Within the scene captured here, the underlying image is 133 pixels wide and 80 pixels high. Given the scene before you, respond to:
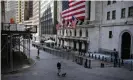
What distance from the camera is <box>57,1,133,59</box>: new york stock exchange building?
3875cm

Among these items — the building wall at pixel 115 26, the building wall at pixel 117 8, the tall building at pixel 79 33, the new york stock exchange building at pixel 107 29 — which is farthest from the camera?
the tall building at pixel 79 33

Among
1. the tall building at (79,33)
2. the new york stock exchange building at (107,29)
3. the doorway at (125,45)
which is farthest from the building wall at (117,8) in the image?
the tall building at (79,33)

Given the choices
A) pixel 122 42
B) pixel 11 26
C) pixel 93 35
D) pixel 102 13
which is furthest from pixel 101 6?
pixel 11 26

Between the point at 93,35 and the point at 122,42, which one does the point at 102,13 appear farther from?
the point at 122,42

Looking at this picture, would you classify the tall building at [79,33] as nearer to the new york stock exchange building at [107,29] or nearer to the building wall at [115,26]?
the new york stock exchange building at [107,29]

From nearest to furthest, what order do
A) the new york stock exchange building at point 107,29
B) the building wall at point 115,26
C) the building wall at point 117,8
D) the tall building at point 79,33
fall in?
1. the building wall at point 115,26
2. the building wall at point 117,8
3. the new york stock exchange building at point 107,29
4. the tall building at point 79,33

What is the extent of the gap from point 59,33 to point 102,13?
36.7 metres

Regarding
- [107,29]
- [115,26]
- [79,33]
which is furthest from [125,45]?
[79,33]

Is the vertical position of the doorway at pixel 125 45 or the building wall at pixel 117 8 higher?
the building wall at pixel 117 8

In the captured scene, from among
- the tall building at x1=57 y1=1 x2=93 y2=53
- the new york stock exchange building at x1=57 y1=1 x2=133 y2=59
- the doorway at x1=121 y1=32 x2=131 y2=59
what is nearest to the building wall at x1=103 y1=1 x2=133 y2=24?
the new york stock exchange building at x1=57 y1=1 x2=133 y2=59

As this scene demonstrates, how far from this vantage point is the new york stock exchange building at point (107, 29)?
1526 inches

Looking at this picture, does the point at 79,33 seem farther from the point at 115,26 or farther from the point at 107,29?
the point at 115,26

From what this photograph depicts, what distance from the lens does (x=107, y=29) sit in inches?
1763

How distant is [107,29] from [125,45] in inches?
251
